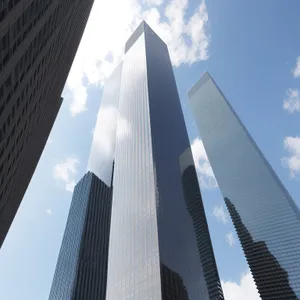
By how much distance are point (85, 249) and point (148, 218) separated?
6195cm

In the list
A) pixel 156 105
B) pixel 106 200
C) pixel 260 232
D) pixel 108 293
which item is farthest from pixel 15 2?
pixel 260 232

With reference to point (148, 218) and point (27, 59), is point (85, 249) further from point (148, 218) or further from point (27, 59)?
point (27, 59)

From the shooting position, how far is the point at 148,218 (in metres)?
113

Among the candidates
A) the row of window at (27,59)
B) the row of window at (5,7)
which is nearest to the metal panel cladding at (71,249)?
the row of window at (27,59)

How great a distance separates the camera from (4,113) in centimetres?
4384

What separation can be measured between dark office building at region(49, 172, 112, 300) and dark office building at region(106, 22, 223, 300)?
31878 mm

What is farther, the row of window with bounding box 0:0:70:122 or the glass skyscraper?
the glass skyscraper

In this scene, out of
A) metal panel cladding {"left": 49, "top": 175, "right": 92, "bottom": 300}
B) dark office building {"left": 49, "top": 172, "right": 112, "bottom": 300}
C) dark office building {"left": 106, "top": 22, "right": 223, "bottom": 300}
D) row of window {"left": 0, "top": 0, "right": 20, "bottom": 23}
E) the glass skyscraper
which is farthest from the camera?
metal panel cladding {"left": 49, "top": 175, "right": 92, "bottom": 300}

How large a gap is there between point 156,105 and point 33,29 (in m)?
118

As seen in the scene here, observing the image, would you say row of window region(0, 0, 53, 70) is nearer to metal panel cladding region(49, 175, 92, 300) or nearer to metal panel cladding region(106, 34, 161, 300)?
metal panel cladding region(106, 34, 161, 300)

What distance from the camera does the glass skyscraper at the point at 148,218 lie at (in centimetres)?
10219

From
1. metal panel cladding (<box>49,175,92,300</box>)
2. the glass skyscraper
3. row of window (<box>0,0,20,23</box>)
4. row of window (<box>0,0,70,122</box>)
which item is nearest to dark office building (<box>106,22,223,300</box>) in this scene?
the glass skyscraper

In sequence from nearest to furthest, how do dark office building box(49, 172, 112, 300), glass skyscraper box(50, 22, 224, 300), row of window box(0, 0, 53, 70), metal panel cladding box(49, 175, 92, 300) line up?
1. row of window box(0, 0, 53, 70)
2. glass skyscraper box(50, 22, 224, 300)
3. dark office building box(49, 172, 112, 300)
4. metal panel cladding box(49, 175, 92, 300)

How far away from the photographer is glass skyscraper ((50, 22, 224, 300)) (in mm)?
102188
